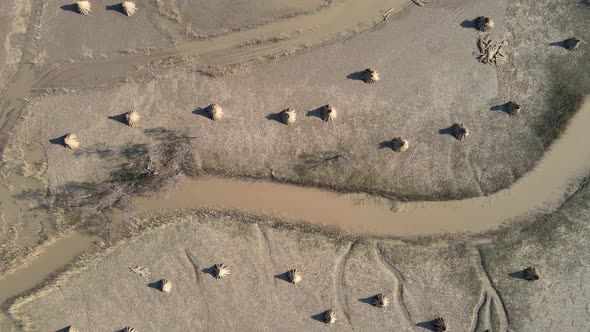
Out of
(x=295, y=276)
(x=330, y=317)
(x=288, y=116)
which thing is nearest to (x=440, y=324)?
(x=330, y=317)

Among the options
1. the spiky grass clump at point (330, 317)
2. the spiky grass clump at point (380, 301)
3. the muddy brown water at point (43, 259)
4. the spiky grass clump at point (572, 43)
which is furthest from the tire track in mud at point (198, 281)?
the spiky grass clump at point (572, 43)

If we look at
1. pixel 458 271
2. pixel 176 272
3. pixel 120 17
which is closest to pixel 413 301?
pixel 458 271

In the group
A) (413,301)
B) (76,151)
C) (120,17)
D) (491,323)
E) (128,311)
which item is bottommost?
(491,323)

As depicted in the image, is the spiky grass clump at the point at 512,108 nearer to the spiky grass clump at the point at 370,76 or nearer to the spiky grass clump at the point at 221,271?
the spiky grass clump at the point at 370,76

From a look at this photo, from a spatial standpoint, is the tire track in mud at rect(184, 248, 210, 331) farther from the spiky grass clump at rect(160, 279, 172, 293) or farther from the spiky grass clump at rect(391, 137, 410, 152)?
the spiky grass clump at rect(391, 137, 410, 152)

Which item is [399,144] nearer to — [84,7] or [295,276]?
[295,276]

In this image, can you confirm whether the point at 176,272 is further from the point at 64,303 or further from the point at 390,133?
the point at 390,133
